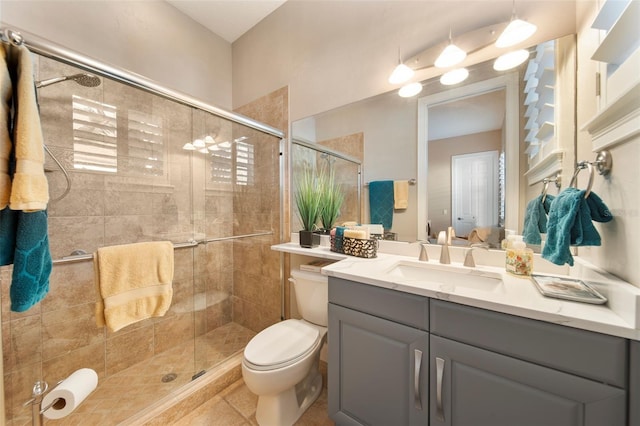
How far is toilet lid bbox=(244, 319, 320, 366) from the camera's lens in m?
1.13

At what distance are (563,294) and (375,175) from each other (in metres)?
1.01

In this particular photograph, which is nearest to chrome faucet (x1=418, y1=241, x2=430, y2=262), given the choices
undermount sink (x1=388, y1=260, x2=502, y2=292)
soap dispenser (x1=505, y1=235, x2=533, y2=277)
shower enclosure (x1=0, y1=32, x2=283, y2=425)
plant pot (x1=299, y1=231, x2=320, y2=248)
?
undermount sink (x1=388, y1=260, x2=502, y2=292)

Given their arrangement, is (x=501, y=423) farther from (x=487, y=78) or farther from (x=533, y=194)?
(x=487, y=78)

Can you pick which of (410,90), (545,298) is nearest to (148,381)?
(545,298)

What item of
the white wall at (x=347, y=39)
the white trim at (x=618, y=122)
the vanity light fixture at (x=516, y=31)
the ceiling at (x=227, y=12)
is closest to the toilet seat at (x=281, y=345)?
the white trim at (x=618, y=122)

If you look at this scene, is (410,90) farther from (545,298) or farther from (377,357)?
(377,357)

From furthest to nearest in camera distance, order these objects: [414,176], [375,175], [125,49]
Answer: [125,49], [375,175], [414,176]

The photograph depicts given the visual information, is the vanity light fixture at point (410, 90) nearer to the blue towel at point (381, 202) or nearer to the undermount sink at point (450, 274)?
the blue towel at point (381, 202)

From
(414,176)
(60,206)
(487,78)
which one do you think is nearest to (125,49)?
(60,206)

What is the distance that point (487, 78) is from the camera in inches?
44.5

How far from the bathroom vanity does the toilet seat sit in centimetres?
21

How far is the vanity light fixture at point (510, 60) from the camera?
1.05m

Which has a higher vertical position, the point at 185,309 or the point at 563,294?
the point at 563,294

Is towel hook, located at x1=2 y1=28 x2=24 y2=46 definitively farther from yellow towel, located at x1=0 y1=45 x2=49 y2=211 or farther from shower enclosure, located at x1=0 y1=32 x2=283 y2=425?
shower enclosure, located at x1=0 y1=32 x2=283 y2=425
